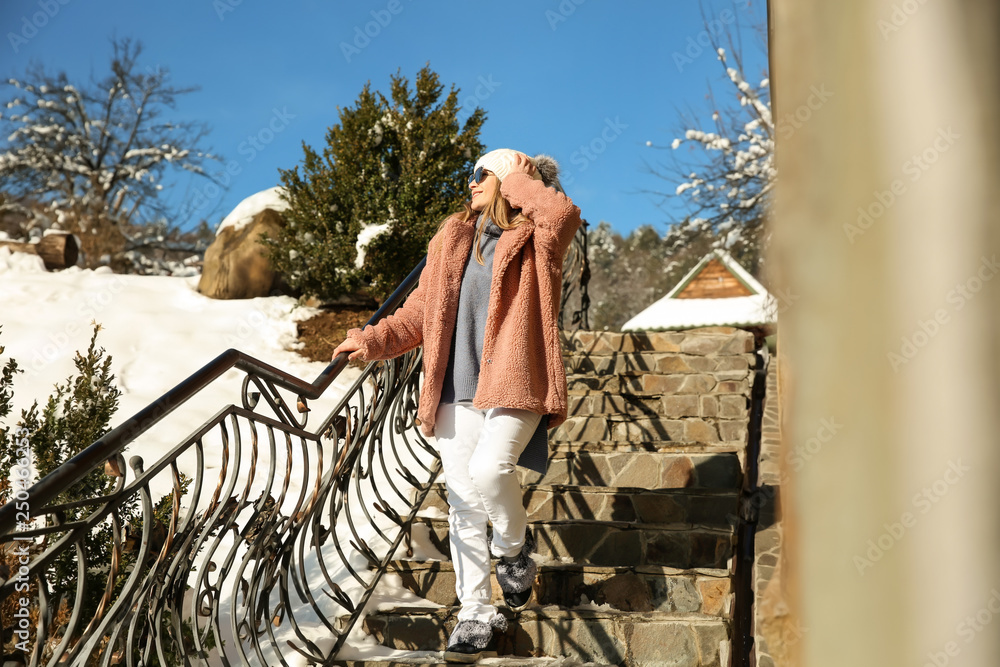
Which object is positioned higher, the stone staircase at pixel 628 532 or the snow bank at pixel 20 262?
the snow bank at pixel 20 262

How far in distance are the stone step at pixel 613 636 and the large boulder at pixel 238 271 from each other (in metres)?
6.93

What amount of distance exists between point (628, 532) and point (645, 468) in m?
0.65

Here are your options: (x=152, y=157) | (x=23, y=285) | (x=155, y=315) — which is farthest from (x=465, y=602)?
(x=152, y=157)

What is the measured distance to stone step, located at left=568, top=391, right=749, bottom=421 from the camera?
4.72 metres

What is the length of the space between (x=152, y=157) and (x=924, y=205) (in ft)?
58.9

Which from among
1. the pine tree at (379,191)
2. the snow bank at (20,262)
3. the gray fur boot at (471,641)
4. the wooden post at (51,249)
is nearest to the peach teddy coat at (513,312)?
the gray fur boot at (471,641)

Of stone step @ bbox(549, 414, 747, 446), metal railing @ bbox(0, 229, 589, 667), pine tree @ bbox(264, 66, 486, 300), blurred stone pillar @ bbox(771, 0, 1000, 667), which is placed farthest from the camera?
pine tree @ bbox(264, 66, 486, 300)

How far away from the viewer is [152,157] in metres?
16.3

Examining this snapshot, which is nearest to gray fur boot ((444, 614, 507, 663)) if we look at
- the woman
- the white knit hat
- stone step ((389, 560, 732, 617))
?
the woman

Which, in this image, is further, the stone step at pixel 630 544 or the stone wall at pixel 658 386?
the stone wall at pixel 658 386

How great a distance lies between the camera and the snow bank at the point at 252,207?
30.9ft

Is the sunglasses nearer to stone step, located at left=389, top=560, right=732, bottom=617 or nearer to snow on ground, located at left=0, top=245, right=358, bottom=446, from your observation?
stone step, located at left=389, top=560, right=732, bottom=617

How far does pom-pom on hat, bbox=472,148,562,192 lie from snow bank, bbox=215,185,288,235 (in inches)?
270

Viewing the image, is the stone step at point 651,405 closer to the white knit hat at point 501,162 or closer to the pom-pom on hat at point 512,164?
the pom-pom on hat at point 512,164
